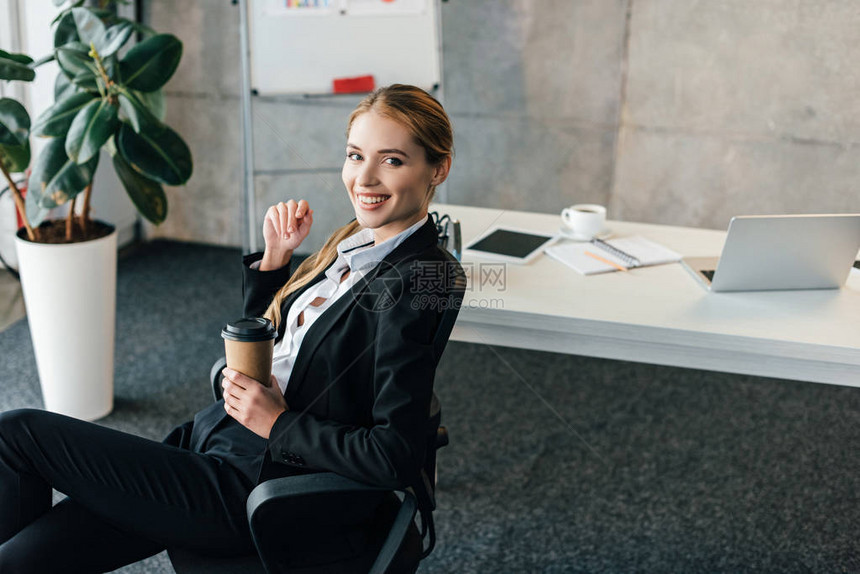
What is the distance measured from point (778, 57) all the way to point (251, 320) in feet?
10.3

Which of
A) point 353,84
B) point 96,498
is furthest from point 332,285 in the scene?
point 353,84

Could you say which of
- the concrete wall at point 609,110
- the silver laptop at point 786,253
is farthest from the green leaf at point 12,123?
the silver laptop at point 786,253

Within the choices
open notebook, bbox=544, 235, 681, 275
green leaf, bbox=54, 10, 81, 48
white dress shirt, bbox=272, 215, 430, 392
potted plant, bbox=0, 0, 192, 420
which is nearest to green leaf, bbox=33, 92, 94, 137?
potted plant, bbox=0, 0, 192, 420

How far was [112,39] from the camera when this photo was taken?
2.39 meters

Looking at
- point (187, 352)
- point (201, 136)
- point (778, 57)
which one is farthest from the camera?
point (201, 136)

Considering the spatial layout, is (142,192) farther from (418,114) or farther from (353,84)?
(418,114)

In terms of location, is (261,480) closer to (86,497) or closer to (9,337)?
(86,497)

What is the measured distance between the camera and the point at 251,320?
4.37 ft

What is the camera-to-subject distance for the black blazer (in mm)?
1312

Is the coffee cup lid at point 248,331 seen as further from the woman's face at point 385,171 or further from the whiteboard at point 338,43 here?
the whiteboard at point 338,43

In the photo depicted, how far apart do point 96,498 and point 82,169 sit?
136 cm

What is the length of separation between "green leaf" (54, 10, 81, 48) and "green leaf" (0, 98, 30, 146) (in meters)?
0.32

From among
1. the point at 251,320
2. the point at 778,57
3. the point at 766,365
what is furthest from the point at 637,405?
the point at 251,320

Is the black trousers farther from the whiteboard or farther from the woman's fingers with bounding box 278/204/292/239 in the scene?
the whiteboard
